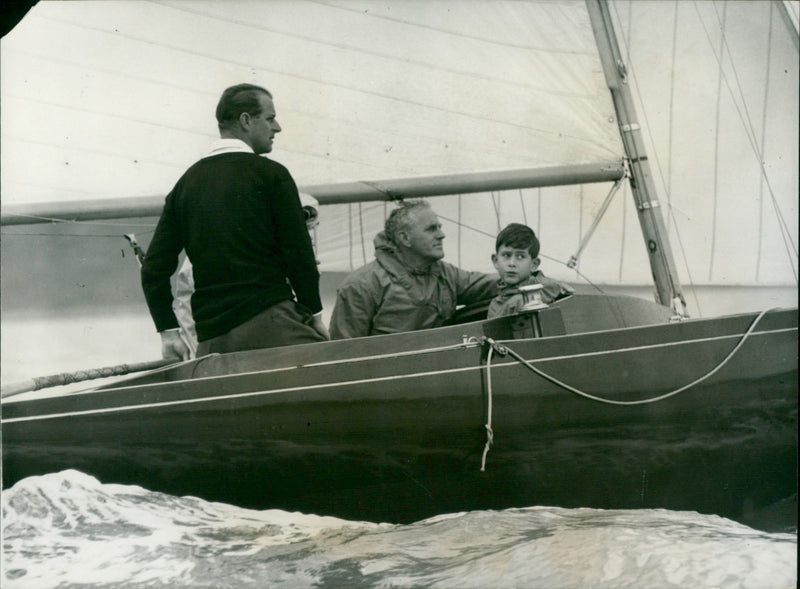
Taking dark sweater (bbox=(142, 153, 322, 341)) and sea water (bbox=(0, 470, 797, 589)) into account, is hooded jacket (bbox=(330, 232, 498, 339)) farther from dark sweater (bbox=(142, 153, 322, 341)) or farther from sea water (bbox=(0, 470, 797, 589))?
sea water (bbox=(0, 470, 797, 589))

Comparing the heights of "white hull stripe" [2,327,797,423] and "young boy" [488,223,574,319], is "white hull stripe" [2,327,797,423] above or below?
below

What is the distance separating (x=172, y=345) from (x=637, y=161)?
1.39m

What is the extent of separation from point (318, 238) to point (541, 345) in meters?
1.30

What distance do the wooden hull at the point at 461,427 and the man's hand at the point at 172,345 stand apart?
30 cm

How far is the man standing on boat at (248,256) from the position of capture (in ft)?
7.06

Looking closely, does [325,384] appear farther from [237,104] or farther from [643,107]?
[643,107]

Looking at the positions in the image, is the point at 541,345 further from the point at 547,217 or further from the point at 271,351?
the point at 547,217

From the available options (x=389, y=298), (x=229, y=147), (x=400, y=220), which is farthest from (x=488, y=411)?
(x=229, y=147)

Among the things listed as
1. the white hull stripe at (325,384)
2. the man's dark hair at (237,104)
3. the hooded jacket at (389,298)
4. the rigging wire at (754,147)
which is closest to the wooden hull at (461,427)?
the white hull stripe at (325,384)

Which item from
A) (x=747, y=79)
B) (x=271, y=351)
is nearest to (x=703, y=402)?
(x=271, y=351)

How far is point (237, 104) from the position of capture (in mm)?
2297

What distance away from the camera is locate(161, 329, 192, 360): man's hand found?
2258 mm

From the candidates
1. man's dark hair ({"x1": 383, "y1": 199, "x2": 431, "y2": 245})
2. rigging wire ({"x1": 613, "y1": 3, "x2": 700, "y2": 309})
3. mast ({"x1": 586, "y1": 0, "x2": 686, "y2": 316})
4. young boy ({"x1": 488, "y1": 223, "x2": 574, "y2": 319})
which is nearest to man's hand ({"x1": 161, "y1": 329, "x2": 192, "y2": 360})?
man's dark hair ({"x1": 383, "y1": 199, "x2": 431, "y2": 245})

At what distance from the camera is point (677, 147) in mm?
2793
